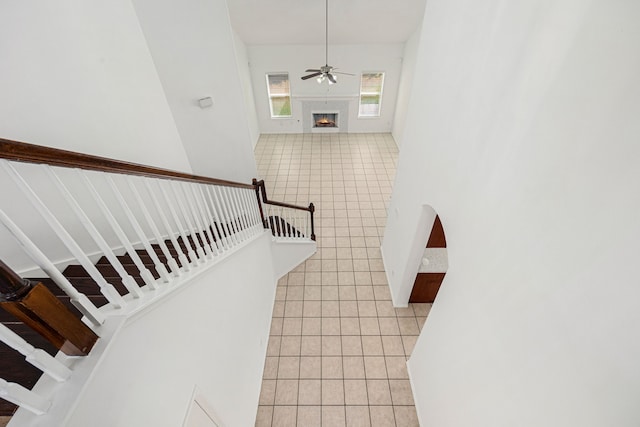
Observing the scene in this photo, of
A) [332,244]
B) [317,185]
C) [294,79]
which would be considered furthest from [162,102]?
[294,79]

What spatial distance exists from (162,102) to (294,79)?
652cm

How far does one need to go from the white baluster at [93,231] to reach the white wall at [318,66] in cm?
893

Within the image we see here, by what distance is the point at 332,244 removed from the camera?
5.45 meters

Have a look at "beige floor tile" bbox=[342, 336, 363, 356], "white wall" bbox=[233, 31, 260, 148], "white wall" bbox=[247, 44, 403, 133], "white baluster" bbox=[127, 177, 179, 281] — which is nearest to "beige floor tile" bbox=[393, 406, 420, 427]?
"beige floor tile" bbox=[342, 336, 363, 356]

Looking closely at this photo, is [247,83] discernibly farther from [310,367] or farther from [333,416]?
[333,416]

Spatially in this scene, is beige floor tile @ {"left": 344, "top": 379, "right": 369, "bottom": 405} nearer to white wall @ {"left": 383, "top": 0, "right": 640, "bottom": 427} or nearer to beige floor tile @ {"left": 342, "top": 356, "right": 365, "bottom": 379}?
beige floor tile @ {"left": 342, "top": 356, "right": 365, "bottom": 379}

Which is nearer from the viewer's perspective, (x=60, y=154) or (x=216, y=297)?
(x=60, y=154)

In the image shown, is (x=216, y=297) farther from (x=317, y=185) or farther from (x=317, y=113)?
(x=317, y=113)

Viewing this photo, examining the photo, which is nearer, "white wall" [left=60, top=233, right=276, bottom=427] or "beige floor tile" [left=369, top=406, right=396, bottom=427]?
"white wall" [left=60, top=233, right=276, bottom=427]

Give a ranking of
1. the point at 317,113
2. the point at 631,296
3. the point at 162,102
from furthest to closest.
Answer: the point at 317,113
the point at 162,102
the point at 631,296

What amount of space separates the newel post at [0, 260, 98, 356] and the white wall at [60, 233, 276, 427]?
13 centimetres

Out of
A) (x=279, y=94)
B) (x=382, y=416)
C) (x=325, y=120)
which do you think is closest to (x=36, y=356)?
(x=382, y=416)

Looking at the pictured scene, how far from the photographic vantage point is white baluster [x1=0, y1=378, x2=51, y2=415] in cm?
77

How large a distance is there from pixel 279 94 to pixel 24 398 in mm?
10050
